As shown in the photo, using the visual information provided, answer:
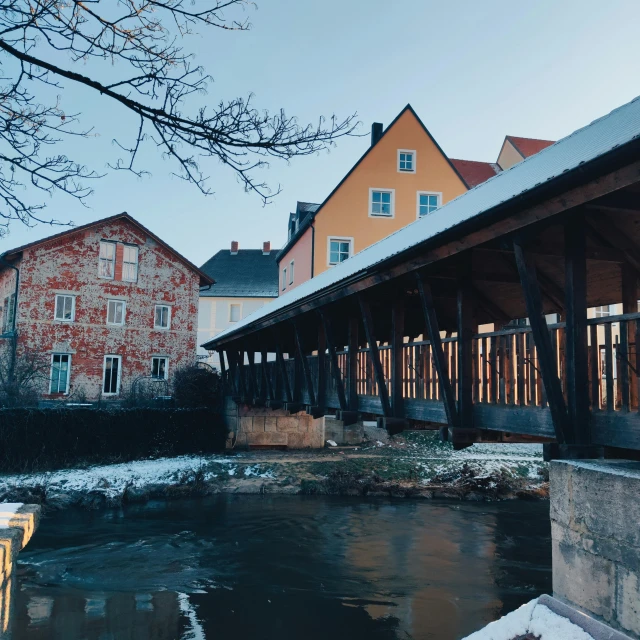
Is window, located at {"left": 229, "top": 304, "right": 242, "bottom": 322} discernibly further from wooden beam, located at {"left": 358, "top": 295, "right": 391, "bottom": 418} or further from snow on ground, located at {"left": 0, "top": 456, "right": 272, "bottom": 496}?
wooden beam, located at {"left": 358, "top": 295, "right": 391, "bottom": 418}

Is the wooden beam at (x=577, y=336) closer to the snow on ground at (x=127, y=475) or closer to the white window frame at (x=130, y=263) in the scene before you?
the snow on ground at (x=127, y=475)

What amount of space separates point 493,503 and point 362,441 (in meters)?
6.24

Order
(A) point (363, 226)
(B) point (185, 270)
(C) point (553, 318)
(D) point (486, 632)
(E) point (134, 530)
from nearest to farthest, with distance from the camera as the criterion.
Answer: (D) point (486, 632) < (E) point (134, 530) < (C) point (553, 318) < (A) point (363, 226) < (B) point (185, 270)

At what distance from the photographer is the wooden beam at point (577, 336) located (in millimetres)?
4453

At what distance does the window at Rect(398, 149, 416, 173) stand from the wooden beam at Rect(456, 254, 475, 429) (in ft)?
55.1

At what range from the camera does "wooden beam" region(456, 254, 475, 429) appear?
5.93 m

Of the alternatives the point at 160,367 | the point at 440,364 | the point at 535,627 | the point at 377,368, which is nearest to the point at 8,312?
the point at 160,367

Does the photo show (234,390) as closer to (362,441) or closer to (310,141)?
(362,441)

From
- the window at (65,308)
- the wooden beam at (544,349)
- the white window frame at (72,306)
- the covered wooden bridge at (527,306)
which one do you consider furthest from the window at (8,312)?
the wooden beam at (544,349)

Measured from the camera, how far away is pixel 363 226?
2205cm

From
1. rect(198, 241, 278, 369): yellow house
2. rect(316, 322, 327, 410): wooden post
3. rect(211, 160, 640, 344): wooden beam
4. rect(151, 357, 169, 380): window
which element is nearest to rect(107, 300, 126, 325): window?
rect(151, 357, 169, 380): window

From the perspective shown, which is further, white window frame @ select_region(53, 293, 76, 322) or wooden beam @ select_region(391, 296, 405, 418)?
white window frame @ select_region(53, 293, 76, 322)

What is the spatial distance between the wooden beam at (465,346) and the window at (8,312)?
19.2 meters

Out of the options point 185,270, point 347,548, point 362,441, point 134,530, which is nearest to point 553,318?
point 347,548
